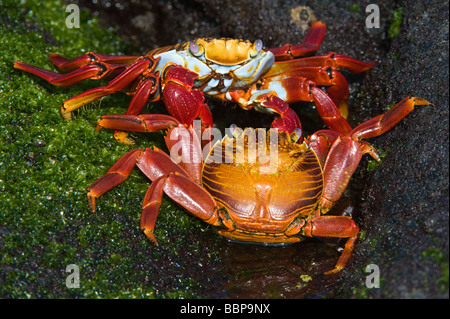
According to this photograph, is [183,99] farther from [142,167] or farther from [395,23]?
[395,23]

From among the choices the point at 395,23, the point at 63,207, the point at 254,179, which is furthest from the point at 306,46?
the point at 63,207

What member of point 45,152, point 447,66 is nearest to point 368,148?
point 447,66

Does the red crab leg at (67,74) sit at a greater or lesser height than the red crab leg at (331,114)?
greater

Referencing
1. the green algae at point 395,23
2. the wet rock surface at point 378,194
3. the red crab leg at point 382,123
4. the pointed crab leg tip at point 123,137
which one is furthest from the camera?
the green algae at point 395,23

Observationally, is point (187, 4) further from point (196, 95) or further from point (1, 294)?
point (1, 294)

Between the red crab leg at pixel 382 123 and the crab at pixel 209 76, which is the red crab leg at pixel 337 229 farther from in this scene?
the crab at pixel 209 76

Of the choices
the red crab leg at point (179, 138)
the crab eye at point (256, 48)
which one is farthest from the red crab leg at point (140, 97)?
the crab eye at point (256, 48)

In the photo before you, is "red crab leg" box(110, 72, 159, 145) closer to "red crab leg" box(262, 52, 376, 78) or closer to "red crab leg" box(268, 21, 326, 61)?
"red crab leg" box(262, 52, 376, 78)
